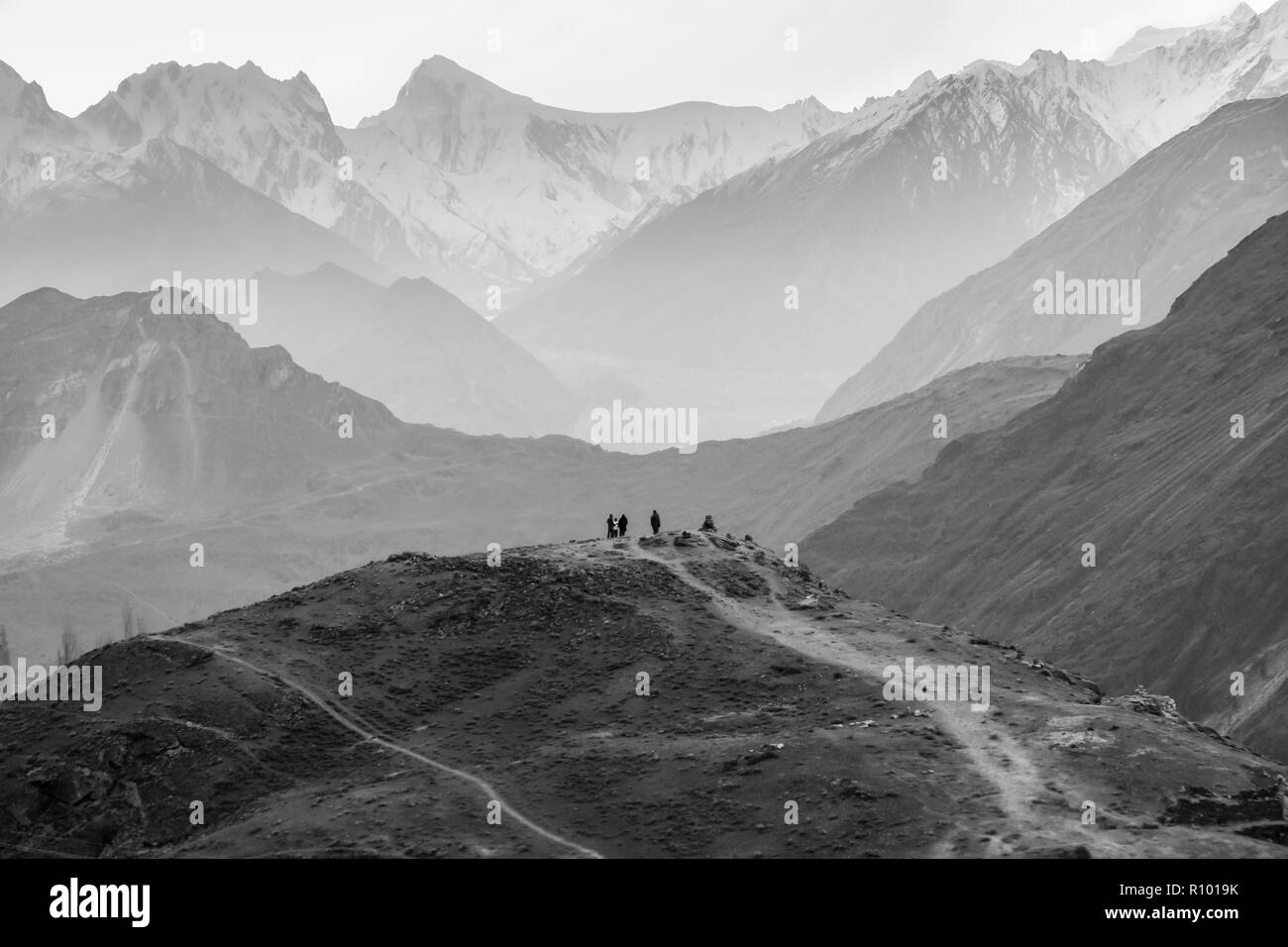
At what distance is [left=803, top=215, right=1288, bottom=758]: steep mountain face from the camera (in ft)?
373

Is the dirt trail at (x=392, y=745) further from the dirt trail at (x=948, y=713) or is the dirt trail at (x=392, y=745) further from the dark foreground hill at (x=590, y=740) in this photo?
the dirt trail at (x=948, y=713)

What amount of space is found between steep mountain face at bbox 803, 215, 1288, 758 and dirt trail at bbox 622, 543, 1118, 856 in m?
37.3

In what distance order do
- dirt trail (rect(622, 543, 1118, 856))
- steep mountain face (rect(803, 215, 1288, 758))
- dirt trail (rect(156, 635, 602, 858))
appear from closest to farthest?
dirt trail (rect(622, 543, 1118, 856)) → dirt trail (rect(156, 635, 602, 858)) → steep mountain face (rect(803, 215, 1288, 758))

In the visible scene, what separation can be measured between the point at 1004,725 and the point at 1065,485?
109m

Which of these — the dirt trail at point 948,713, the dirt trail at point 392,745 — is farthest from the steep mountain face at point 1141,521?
the dirt trail at point 392,745

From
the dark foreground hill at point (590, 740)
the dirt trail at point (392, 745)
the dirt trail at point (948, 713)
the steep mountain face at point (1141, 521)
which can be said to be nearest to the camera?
the dirt trail at point (948, 713)

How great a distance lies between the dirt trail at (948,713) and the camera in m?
46.3

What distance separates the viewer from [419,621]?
69000 millimetres

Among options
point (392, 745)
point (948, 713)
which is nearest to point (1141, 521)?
point (948, 713)

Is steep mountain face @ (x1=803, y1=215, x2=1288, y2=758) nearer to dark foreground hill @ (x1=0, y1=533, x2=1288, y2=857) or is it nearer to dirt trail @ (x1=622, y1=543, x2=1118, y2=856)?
dirt trail @ (x1=622, y1=543, x2=1118, y2=856)

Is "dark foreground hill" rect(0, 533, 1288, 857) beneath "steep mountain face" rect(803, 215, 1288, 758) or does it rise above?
beneath

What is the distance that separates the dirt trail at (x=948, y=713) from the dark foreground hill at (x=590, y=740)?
17 cm

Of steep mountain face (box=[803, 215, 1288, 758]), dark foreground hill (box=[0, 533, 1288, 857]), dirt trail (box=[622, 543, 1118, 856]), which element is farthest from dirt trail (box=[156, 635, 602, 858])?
steep mountain face (box=[803, 215, 1288, 758])
